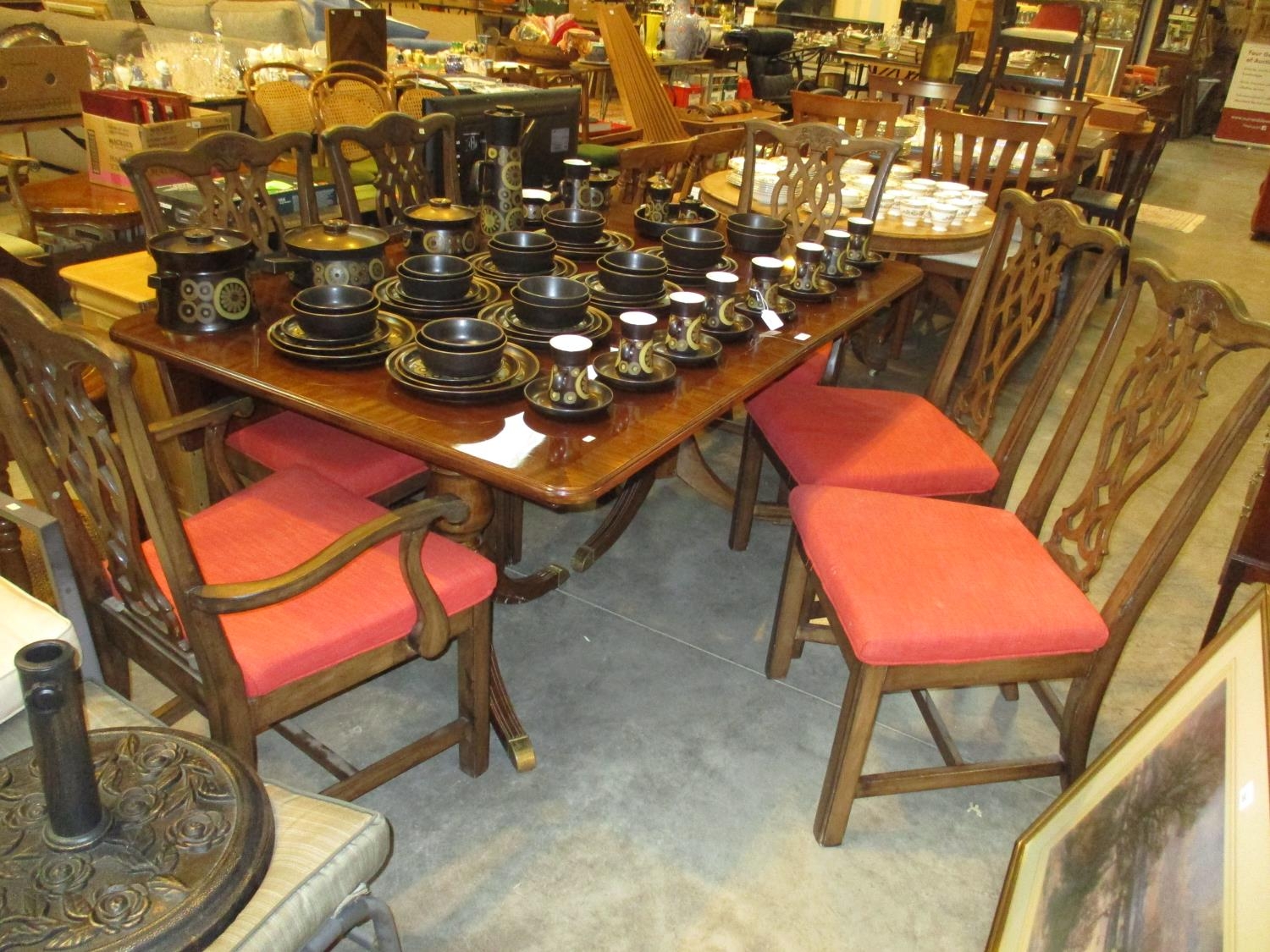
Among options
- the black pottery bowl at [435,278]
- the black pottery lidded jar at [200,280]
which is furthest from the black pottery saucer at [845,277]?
the black pottery lidded jar at [200,280]

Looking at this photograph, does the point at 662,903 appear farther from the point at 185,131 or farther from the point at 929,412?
the point at 185,131

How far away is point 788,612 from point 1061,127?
112 inches

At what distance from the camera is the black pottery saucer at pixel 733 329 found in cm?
185

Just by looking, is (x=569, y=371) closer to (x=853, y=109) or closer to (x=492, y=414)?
(x=492, y=414)

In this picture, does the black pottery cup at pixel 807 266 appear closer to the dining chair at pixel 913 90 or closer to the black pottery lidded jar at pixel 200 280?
the black pottery lidded jar at pixel 200 280

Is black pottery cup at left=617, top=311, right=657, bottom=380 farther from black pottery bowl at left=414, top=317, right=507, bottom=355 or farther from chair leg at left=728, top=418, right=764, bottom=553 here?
chair leg at left=728, top=418, right=764, bottom=553

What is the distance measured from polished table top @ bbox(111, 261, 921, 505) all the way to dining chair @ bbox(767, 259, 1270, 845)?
0.37 meters

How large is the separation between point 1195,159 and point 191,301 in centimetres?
1036

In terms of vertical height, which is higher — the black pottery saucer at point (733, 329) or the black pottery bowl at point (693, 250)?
the black pottery bowl at point (693, 250)

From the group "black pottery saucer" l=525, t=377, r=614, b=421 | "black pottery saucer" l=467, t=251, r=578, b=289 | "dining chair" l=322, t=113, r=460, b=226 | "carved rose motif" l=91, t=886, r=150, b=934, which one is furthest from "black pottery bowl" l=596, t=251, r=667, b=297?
"carved rose motif" l=91, t=886, r=150, b=934

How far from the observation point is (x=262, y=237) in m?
2.29

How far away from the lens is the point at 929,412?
7.54 feet

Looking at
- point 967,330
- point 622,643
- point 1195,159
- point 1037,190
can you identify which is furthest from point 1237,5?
point 622,643

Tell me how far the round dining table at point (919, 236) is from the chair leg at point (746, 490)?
77 centimetres
